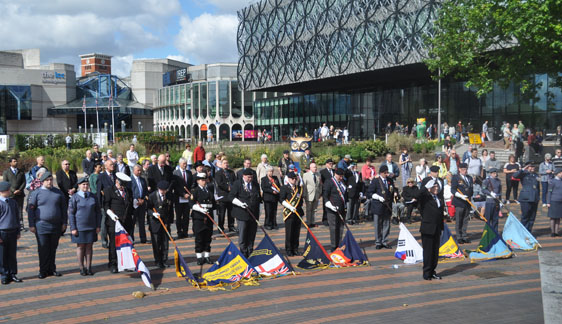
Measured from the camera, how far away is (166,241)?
10617 mm

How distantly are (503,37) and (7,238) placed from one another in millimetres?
21559

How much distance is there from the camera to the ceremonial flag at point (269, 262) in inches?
388

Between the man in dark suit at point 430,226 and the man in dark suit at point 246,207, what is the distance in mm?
3303

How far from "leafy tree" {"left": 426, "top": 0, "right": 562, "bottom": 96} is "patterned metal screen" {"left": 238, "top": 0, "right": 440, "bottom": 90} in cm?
1738

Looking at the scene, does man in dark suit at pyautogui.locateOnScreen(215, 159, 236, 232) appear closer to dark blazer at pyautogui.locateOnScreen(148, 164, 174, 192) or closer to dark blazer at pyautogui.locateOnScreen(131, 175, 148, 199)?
dark blazer at pyautogui.locateOnScreen(148, 164, 174, 192)

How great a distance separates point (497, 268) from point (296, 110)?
6650 cm

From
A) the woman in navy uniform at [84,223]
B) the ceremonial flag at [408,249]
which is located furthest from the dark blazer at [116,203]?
the ceremonial flag at [408,249]

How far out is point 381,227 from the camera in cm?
1220

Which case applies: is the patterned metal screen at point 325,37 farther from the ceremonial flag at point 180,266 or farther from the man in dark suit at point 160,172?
the ceremonial flag at point 180,266

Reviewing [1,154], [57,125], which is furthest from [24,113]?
[1,154]

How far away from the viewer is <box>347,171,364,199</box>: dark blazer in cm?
1438

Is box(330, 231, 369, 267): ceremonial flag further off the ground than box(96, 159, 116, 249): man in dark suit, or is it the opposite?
box(96, 159, 116, 249): man in dark suit

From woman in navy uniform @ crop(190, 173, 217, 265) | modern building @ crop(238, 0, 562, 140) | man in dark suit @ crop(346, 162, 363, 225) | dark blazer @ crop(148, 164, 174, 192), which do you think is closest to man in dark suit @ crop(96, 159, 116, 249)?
dark blazer @ crop(148, 164, 174, 192)

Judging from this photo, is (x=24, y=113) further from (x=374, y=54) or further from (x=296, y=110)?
(x=374, y=54)
